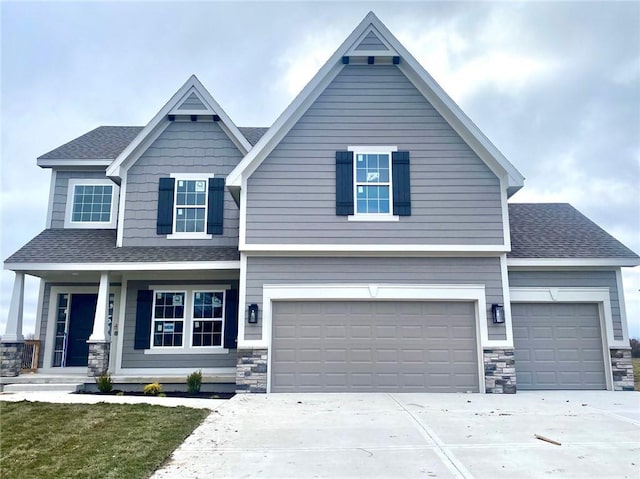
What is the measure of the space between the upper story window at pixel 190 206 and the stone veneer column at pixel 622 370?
9.67 meters

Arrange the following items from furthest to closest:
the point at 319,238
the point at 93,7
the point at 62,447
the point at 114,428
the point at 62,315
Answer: the point at 62,315 < the point at 93,7 < the point at 319,238 < the point at 114,428 < the point at 62,447

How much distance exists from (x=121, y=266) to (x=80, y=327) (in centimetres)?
274

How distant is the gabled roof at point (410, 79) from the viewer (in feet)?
33.0

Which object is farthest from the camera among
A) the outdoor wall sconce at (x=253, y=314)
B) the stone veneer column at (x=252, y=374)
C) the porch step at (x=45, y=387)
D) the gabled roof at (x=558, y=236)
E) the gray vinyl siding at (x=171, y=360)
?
the gray vinyl siding at (x=171, y=360)

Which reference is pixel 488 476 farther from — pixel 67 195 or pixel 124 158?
pixel 67 195

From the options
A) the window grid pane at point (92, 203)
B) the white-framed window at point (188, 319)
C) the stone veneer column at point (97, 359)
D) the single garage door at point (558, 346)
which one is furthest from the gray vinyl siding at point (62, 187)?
the single garage door at point (558, 346)

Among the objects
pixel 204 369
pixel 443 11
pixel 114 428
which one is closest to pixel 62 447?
pixel 114 428

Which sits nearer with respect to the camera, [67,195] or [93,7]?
[93,7]

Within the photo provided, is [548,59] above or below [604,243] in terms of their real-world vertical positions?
above

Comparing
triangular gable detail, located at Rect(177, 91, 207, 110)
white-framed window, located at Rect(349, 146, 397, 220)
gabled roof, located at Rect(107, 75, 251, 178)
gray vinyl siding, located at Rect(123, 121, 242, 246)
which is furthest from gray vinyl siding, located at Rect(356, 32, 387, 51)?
triangular gable detail, located at Rect(177, 91, 207, 110)

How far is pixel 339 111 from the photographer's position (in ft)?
34.8

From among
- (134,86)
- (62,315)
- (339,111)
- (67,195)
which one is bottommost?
(62,315)

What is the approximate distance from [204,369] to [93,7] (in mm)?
9086

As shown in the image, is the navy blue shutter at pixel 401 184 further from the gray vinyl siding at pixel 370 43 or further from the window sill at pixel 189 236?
the window sill at pixel 189 236
